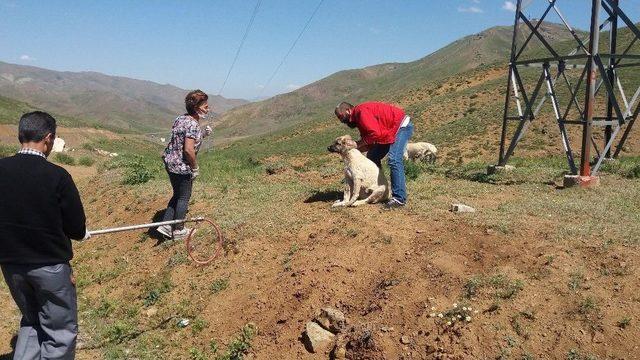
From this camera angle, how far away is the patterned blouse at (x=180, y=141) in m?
7.60

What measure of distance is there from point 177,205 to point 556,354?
18.9ft

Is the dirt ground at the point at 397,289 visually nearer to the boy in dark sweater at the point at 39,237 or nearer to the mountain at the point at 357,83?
the boy in dark sweater at the point at 39,237

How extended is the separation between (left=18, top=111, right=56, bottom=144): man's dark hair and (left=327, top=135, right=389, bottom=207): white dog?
511 centimetres

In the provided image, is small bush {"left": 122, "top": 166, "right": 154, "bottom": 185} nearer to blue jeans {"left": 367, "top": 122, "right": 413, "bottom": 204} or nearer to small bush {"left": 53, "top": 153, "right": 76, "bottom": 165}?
blue jeans {"left": 367, "top": 122, "right": 413, "bottom": 204}

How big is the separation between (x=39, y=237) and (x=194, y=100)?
395 cm

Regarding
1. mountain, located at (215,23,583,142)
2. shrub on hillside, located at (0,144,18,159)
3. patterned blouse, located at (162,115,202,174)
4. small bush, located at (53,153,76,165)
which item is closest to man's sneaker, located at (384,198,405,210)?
patterned blouse, located at (162,115,202,174)

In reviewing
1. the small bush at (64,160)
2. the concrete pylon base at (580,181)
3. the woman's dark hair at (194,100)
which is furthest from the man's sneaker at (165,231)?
the small bush at (64,160)

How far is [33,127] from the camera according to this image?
416cm

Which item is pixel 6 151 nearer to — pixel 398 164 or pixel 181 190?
pixel 181 190

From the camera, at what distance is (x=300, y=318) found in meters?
5.84

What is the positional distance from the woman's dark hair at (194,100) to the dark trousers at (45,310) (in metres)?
3.81

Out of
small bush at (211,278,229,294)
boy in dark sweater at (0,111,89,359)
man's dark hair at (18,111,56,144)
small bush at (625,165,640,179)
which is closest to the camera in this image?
boy in dark sweater at (0,111,89,359)

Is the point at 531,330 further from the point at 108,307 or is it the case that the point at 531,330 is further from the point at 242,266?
the point at 108,307

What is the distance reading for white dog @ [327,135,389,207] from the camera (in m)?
8.50
